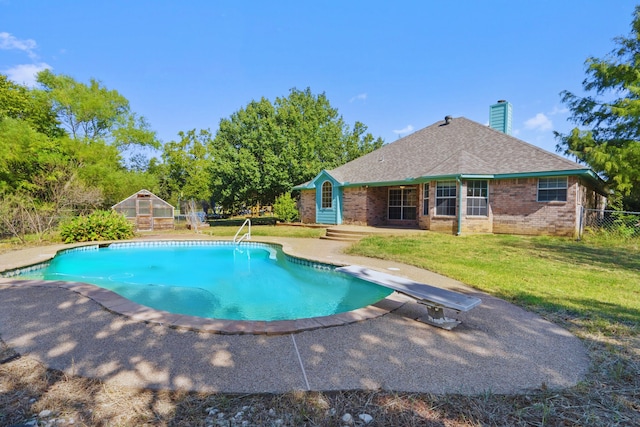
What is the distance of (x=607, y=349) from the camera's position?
3.22m

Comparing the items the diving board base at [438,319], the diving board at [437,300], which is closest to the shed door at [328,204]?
the diving board at [437,300]

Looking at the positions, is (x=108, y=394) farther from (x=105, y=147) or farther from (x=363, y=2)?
(x=105, y=147)

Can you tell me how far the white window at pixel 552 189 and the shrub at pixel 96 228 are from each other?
18.2 meters

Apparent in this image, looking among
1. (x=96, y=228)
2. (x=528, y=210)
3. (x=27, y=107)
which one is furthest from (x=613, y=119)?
(x=27, y=107)

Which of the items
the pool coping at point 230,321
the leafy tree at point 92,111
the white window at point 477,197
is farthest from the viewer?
the leafy tree at point 92,111

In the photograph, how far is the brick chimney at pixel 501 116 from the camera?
669 inches

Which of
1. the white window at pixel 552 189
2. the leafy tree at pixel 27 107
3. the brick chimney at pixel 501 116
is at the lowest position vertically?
the white window at pixel 552 189

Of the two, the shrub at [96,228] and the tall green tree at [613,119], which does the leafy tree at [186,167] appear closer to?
the shrub at [96,228]

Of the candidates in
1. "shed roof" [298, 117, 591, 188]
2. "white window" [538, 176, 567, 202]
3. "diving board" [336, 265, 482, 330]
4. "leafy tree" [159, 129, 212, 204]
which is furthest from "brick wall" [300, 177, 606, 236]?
"leafy tree" [159, 129, 212, 204]

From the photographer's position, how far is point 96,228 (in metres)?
12.9

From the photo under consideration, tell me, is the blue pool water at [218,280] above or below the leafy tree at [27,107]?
below

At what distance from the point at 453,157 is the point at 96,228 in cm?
1643

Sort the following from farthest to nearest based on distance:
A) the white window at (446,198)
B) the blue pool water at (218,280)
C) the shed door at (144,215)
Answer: the shed door at (144,215), the white window at (446,198), the blue pool water at (218,280)

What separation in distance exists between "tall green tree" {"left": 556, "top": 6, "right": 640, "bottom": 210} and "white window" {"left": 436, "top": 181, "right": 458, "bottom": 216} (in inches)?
334
